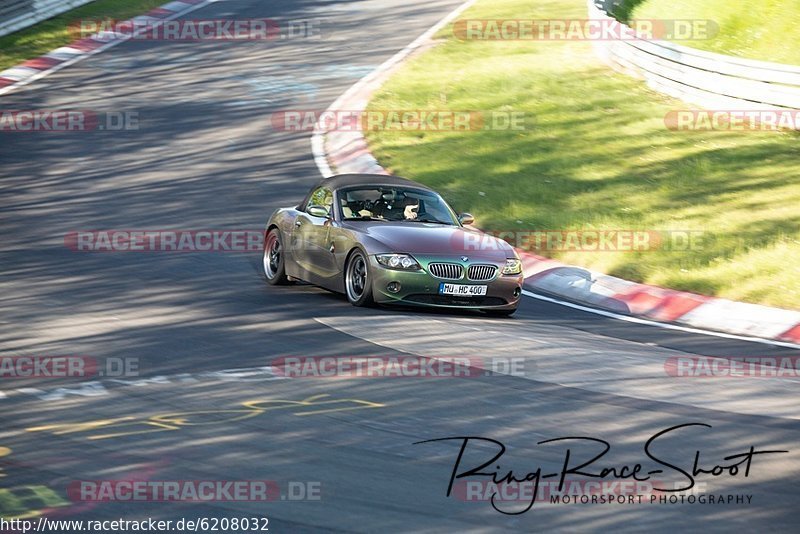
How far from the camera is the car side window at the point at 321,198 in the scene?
1493 cm

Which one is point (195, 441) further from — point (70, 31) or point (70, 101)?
point (70, 31)

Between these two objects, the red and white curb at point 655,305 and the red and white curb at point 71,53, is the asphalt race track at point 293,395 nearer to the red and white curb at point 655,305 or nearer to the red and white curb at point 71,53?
the red and white curb at point 655,305

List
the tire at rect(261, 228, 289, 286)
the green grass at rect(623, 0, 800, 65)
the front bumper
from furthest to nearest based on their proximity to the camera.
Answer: the green grass at rect(623, 0, 800, 65) → the tire at rect(261, 228, 289, 286) → the front bumper

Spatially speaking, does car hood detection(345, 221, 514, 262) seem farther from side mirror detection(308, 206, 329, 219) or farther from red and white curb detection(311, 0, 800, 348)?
red and white curb detection(311, 0, 800, 348)

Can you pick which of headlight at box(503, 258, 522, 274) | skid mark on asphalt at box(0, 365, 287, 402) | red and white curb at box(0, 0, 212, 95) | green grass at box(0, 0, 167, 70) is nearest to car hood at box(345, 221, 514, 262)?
headlight at box(503, 258, 522, 274)

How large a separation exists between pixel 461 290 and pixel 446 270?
0.27 metres

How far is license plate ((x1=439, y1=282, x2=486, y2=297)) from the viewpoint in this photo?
13.3 meters

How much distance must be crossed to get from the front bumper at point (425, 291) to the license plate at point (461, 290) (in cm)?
4

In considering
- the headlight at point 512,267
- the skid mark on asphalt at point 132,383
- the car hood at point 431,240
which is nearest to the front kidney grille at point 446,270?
the car hood at point 431,240

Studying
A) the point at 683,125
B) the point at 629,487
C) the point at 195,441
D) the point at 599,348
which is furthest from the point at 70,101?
the point at 629,487

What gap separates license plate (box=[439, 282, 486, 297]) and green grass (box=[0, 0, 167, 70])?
19.4 metres

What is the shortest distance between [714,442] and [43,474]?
4451 millimetres

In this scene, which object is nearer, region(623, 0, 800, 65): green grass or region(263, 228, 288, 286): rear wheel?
region(263, 228, 288, 286): rear wheel

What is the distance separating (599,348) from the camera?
474 inches
